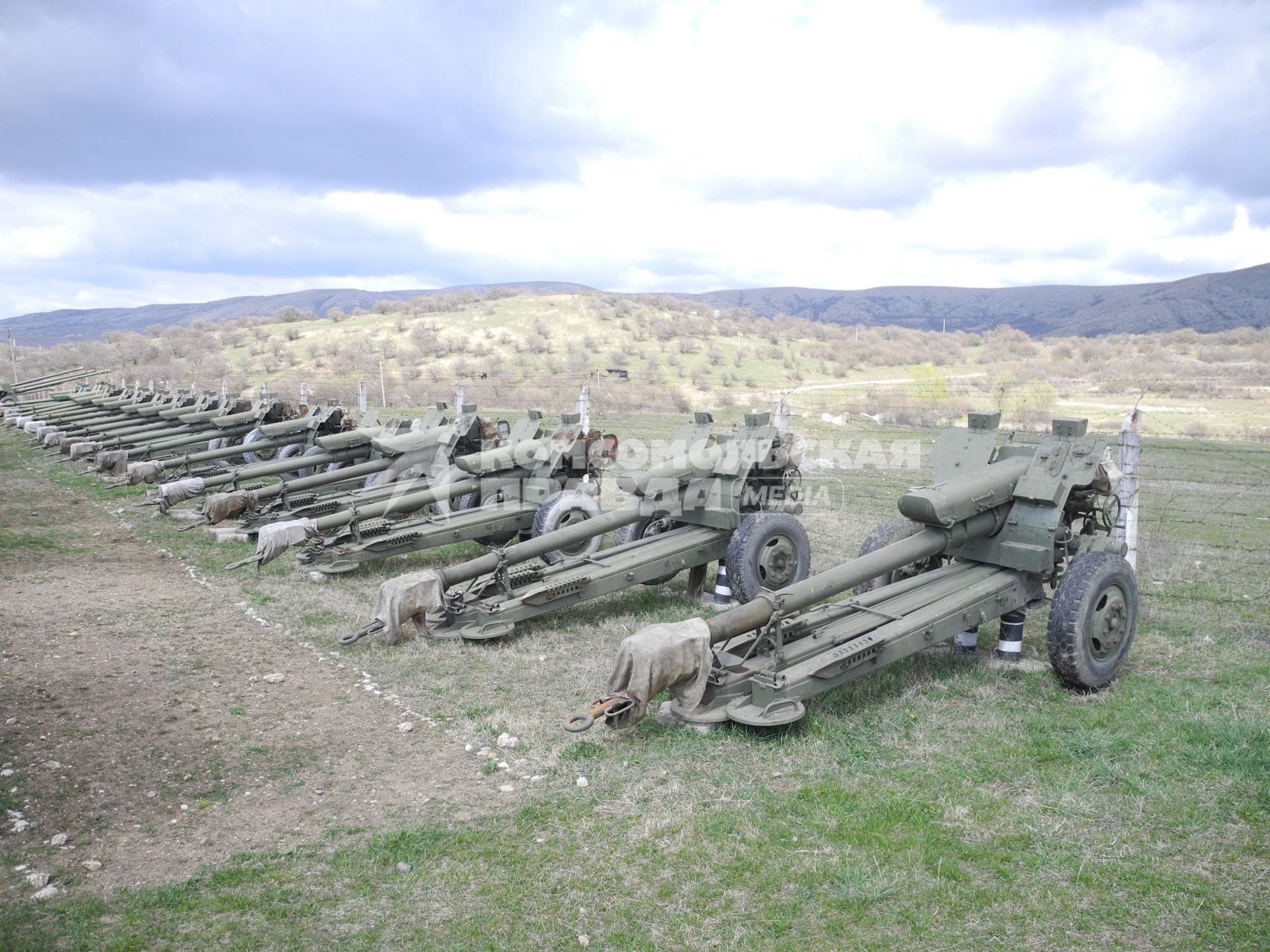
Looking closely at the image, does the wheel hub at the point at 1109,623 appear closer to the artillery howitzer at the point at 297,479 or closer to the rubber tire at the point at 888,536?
the rubber tire at the point at 888,536

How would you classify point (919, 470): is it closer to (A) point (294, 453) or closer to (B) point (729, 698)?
(A) point (294, 453)

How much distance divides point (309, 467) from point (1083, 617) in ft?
38.0

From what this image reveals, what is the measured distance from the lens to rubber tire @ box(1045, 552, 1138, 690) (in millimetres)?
6211

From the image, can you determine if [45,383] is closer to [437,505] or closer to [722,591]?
Result: [437,505]

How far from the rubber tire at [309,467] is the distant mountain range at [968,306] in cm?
3326

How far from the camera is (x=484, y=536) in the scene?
408 inches

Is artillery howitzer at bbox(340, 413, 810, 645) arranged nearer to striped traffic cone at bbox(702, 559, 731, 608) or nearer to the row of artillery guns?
the row of artillery guns

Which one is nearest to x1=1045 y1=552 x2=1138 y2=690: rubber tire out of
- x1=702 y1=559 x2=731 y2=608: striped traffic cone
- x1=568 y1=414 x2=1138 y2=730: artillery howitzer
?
x1=568 y1=414 x2=1138 y2=730: artillery howitzer

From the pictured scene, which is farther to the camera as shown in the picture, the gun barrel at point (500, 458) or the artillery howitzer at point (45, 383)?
the artillery howitzer at point (45, 383)

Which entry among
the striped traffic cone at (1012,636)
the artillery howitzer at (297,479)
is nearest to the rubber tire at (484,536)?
Answer: the artillery howitzer at (297,479)

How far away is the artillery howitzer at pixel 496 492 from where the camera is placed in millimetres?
9883

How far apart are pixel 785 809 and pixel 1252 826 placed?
232cm

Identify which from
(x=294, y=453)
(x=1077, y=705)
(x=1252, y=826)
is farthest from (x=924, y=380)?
(x=1252, y=826)

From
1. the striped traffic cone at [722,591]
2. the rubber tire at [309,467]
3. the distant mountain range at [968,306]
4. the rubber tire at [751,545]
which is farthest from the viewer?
the distant mountain range at [968,306]
